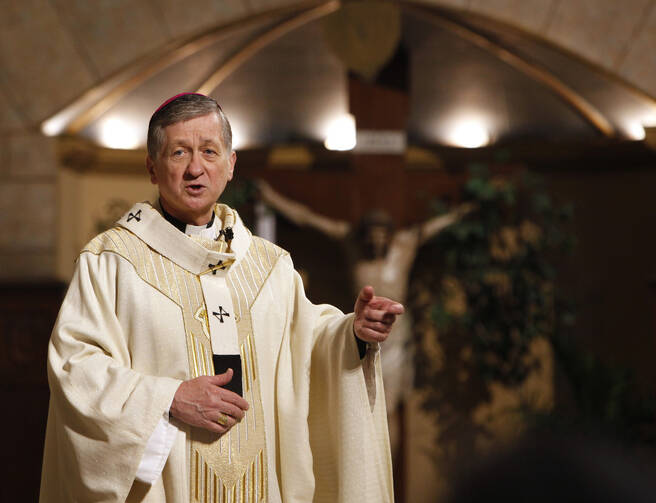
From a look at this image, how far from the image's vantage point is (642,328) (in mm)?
5812

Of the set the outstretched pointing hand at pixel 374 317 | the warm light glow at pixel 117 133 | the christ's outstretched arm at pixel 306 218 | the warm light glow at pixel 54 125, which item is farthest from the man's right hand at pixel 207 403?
the warm light glow at pixel 117 133

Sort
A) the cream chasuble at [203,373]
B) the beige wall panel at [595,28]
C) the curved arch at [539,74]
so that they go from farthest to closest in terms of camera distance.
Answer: the curved arch at [539,74] → the beige wall panel at [595,28] → the cream chasuble at [203,373]

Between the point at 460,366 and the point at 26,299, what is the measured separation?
262cm

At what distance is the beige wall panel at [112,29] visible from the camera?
5238 mm

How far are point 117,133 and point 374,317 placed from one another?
3.77 m

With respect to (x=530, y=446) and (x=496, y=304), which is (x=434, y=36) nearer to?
(x=496, y=304)

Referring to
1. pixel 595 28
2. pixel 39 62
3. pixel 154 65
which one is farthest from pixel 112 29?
pixel 595 28

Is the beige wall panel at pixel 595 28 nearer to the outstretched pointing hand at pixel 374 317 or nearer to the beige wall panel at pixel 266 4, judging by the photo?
the beige wall panel at pixel 266 4

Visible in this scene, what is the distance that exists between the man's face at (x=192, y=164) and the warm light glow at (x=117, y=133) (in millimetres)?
3420

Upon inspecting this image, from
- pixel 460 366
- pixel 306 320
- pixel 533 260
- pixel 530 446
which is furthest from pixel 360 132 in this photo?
pixel 530 446

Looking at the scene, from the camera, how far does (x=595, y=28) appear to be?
545cm

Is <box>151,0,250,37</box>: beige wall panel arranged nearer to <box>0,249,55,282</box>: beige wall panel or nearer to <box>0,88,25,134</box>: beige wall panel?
<box>0,88,25,134</box>: beige wall panel

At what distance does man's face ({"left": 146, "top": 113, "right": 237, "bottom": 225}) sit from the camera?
7.02 ft

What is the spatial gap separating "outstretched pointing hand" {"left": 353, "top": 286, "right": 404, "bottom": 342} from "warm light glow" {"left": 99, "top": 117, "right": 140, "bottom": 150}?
3659mm
